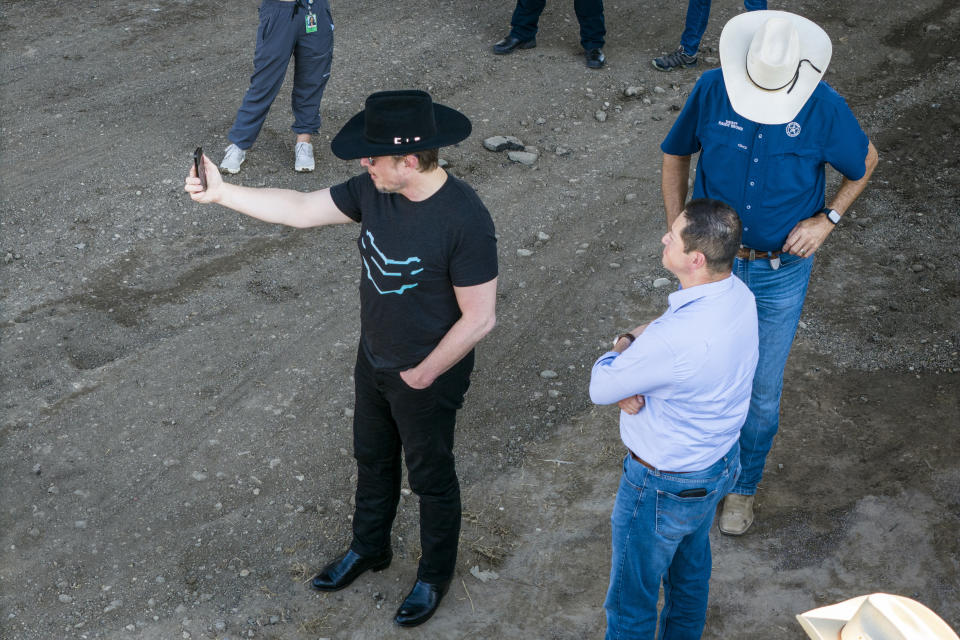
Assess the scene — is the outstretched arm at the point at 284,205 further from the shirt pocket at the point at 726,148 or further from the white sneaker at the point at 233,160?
the white sneaker at the point at 233,160

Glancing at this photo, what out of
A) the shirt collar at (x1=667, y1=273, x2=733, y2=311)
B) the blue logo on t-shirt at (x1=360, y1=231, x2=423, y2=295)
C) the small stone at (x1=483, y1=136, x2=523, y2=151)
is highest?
the shirt collar at (x1=667, y1=273, x2=733, y2=311)

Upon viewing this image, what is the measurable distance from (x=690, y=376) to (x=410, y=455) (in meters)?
1.33

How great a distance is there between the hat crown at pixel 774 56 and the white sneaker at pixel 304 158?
4404 mm

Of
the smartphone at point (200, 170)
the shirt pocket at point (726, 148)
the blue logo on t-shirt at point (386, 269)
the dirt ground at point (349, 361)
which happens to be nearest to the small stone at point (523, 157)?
the dirt ground at point (349, 361)

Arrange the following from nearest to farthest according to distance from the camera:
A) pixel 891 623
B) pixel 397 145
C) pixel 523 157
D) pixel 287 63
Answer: pixel 891 623 → pixel 397 145 → pixel 287 63 → pixel 523 157

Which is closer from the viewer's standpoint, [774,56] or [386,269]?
[386,269]

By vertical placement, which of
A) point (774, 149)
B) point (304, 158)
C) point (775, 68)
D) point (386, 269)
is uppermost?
point (775, 68)

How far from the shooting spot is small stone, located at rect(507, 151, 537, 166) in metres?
7.88

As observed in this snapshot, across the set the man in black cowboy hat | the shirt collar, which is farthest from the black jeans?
the shirt collar

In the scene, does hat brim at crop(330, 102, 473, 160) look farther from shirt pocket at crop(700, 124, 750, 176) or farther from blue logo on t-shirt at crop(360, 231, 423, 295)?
shirt pocket at crop(700, 124, 750, 176)

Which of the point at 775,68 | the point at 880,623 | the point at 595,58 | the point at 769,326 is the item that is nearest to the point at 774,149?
the point at 775,68

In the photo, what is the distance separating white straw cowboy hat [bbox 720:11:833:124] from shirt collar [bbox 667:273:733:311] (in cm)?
106

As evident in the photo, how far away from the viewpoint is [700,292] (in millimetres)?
3311

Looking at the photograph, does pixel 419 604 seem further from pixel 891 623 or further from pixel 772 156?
pixel 891 623
